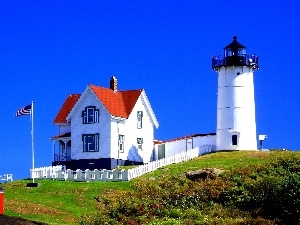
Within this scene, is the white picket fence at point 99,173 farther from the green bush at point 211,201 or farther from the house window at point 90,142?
the house window at point 90,142

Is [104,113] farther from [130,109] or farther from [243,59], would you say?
A: [243,59]

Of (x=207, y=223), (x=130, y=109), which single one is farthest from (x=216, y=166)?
(x=207, y=223)

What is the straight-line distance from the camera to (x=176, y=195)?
1770 inches

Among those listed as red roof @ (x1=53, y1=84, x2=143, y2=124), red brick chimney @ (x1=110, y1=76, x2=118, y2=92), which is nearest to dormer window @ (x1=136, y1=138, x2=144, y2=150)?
red roof @ (x1=53, y1=84, x2=143, y2=124)

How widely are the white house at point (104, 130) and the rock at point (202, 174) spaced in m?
11.7

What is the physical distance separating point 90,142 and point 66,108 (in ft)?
21.0

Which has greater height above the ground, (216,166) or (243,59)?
(243,59)

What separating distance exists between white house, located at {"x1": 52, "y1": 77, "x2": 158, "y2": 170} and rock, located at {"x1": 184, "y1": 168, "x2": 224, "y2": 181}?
1168 cm

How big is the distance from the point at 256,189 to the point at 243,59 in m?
24.1

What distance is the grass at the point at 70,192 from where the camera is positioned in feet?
126

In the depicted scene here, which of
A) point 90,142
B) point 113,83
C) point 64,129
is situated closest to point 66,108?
point 64,129

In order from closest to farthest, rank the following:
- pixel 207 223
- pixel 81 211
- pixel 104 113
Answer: pixel 207 223 → pixel 81 211 → pixel 104 113

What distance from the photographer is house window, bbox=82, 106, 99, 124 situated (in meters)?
62.2

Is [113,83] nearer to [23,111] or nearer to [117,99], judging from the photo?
[117,99]
